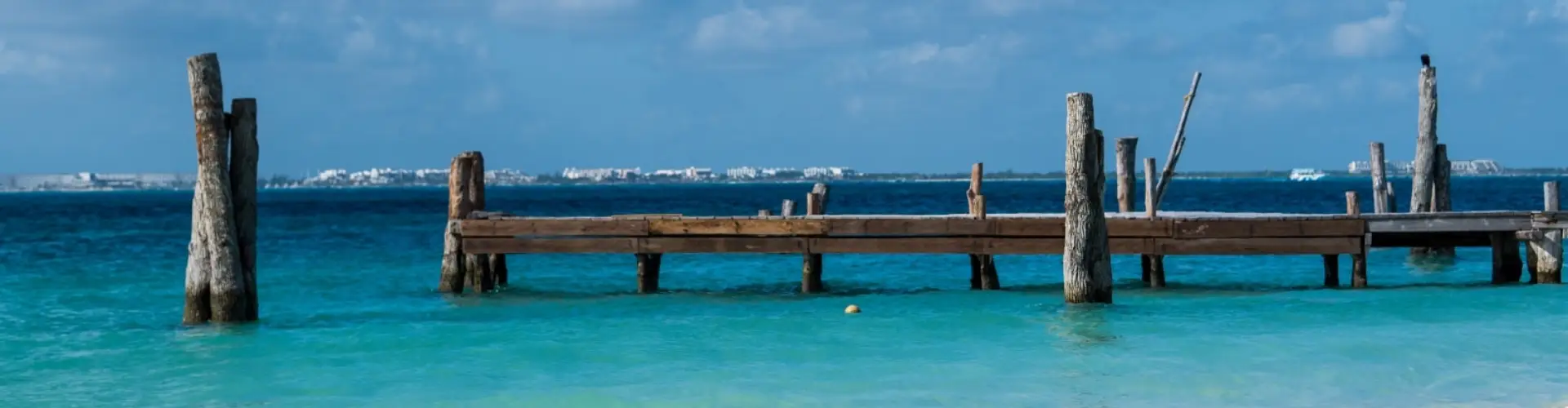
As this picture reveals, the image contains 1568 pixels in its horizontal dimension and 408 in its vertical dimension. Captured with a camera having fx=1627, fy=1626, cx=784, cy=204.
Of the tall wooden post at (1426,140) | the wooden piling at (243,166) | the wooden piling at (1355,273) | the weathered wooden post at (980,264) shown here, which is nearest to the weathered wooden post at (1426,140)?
the tall wooden post at (1426,140)

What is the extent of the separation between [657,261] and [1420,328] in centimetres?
1061

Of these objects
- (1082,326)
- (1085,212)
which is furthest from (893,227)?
(1082,326)

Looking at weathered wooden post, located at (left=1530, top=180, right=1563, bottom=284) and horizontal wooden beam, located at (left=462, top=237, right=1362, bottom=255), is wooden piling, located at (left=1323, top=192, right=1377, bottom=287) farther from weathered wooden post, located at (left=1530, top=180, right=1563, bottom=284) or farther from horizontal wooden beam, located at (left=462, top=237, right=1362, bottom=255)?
weathered wooden post, located at (left=1530, top=180, right=1563, bottom=284)

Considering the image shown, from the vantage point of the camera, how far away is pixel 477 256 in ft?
76.1

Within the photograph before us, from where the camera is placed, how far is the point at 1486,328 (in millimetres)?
17469

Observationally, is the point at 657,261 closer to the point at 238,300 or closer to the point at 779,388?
the point at 238,300

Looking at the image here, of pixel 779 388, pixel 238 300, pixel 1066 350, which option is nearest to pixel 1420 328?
pixel 1066 350

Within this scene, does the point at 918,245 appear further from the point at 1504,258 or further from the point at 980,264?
the point at 1504,258

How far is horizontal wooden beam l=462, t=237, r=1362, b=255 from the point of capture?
20.6m

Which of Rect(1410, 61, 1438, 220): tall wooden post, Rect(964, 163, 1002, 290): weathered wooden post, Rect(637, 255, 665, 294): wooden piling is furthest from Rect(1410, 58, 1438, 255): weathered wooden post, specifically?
Rect(637, 255, 665, 294): wooden piling

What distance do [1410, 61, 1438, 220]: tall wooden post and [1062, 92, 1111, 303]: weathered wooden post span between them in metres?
10.7

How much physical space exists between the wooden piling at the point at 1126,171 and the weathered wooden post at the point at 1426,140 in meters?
4.61

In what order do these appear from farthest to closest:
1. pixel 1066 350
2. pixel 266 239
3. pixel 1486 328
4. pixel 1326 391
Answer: pixel 266 239
pixel 1486 328
pixel 1066 350
pixel 1326 391

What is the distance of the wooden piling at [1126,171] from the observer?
2795 cm
